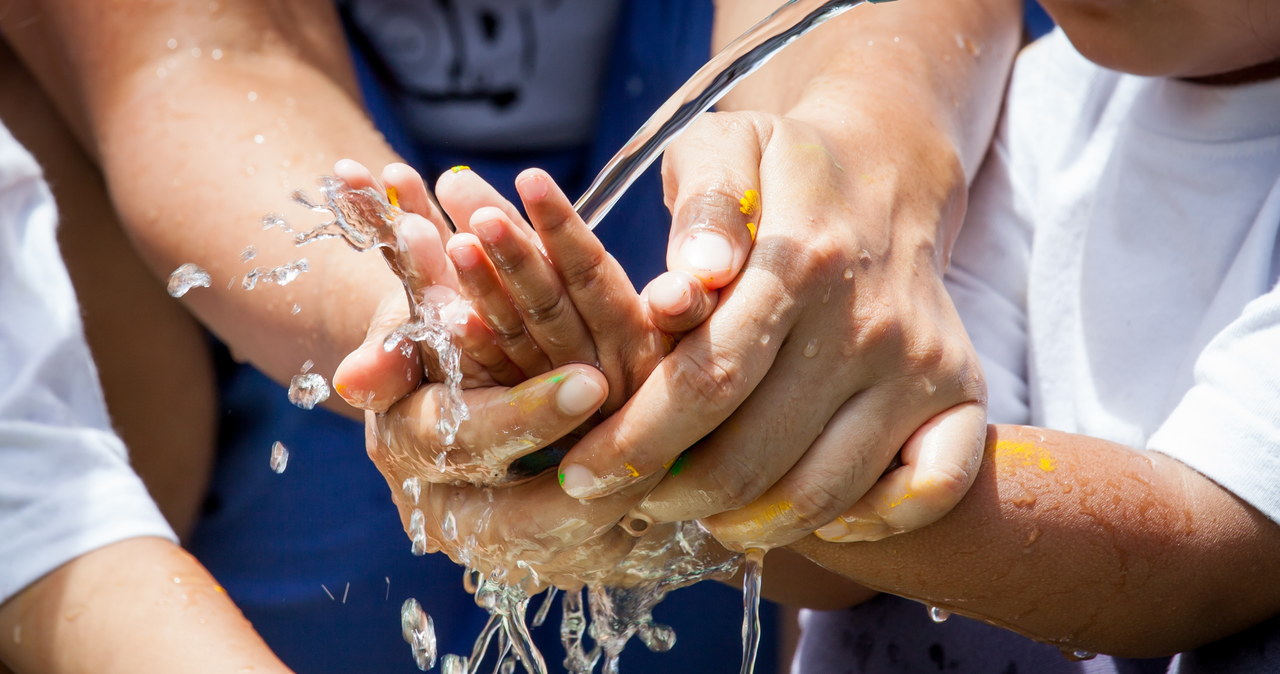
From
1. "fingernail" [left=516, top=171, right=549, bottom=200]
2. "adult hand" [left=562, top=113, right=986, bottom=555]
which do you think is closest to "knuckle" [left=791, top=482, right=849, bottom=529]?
"adult hand" [left=562, top=113, right=986, bottom=555]

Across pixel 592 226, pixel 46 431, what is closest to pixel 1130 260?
pixel 592 226

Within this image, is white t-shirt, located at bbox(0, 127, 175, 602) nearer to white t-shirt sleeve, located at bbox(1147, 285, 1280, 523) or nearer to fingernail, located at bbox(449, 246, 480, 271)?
fingernail, located at bbox(449, 246, 480, 271)

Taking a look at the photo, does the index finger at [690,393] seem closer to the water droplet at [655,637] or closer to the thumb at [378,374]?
the thumb at [378,374]

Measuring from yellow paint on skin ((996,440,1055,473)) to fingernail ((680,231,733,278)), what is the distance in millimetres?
273

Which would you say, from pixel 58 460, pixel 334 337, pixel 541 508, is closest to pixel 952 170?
pixel 541 508

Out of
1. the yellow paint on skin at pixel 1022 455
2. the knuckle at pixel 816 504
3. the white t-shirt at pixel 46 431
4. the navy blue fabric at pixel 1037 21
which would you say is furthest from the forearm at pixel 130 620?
the navy blue fabric at pixel 1037 21

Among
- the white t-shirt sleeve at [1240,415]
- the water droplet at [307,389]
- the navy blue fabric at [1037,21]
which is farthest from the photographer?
the navy blue fabric at [1037,21]

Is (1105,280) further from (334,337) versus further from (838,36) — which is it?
(334,337)

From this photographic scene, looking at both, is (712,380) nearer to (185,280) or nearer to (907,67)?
(907,67)

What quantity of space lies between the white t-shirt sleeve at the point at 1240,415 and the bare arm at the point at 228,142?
0.70 meters

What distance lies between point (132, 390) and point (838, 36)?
114 cm

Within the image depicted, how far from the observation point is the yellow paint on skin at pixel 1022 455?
0.77 meters

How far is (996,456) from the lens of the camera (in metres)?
0.77

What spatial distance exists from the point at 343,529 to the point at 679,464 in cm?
102
